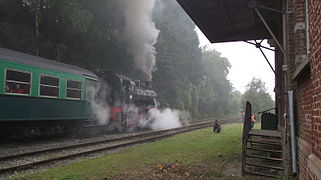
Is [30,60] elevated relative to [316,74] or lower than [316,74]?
elevated

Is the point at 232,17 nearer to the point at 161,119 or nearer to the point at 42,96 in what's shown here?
the point at 42,96

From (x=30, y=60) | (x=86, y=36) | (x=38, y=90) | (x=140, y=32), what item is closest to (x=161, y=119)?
(x=140, y=32)

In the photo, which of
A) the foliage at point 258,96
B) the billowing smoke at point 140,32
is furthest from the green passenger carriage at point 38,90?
the foliage at point 258,96

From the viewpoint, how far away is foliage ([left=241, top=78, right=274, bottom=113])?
128 ft

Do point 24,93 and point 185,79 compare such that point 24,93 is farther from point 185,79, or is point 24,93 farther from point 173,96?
point 185,79

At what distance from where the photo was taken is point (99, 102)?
639 inches

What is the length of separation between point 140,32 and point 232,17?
15.4 metres

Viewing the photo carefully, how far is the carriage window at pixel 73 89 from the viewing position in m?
12.9

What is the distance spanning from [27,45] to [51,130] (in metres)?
8.65

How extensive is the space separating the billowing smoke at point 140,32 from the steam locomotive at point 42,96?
24.5 ft

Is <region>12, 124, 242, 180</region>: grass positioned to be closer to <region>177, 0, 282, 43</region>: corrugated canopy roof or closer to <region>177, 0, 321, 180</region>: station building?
<region>177, 0, 321, 180</region>: station building

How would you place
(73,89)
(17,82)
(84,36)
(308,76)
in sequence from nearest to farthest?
(308,76)
(17,82)
(73,89)
(84,36)

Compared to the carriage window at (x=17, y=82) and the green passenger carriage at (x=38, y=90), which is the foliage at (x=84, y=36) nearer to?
the green passenger carriage at (x=38, y=90)

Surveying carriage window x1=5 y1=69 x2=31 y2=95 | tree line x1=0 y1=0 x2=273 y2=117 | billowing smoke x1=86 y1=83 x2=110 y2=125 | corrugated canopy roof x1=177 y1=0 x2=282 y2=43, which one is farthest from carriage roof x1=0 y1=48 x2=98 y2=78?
tree line x1=0 y1=0 x2=273 y2=117
